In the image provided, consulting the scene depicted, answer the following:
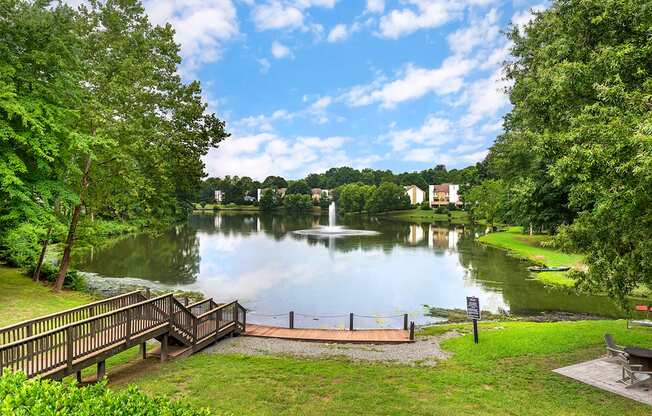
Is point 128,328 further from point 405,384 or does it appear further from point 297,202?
point 297,202

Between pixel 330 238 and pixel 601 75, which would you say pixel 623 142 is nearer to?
pixel 601 75

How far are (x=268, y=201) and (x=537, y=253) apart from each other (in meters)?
113

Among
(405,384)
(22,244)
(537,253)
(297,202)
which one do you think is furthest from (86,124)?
(297,202)

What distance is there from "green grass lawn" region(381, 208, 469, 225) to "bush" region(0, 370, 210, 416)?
89.6 meters

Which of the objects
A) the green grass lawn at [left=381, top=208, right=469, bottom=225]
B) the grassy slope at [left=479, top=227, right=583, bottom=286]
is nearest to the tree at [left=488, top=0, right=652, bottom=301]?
the grassy slope at [left=479, top=227, right=583, bottom=286]

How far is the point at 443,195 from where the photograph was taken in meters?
139

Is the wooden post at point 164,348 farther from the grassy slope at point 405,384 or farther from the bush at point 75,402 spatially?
the bush at point 75,402

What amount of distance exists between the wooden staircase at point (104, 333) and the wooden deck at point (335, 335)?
110 centimetres

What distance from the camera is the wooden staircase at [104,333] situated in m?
8.39

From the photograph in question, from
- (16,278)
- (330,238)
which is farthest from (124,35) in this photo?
(330,238)

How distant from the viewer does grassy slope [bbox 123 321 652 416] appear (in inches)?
334

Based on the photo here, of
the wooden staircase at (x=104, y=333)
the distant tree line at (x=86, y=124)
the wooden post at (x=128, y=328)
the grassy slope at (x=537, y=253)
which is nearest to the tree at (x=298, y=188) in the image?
the grassy slope at (x=537, y=253)

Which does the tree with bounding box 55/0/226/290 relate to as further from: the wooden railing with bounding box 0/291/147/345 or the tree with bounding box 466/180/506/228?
the tree with bounding box 466/180/506/228

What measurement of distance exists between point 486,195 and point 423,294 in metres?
51.1
